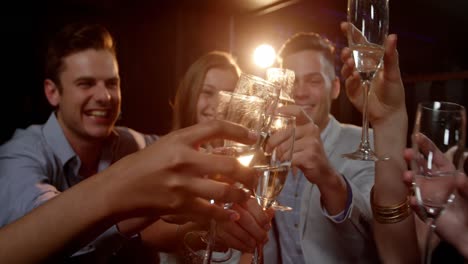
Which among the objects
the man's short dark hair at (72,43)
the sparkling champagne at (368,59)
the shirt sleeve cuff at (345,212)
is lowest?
the shirt sleeve cuff at (345,212)

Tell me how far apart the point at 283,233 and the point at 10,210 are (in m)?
1.19

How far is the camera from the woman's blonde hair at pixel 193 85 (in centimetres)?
276

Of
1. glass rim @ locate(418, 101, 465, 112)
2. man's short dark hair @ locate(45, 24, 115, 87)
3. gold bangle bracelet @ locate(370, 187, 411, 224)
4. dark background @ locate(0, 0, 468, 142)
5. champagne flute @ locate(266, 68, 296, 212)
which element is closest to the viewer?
glass rim @ locate(418, 101, 465, 112)

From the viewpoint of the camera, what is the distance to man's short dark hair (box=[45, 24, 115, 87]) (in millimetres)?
2410

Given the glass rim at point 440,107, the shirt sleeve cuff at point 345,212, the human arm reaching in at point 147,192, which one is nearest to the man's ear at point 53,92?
the shirt sleeve cuff at point 345,212

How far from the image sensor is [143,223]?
3.31 ft

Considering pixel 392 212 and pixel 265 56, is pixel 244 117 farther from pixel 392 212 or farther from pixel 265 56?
pixel 265 56

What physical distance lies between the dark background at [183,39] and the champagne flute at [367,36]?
3.19m

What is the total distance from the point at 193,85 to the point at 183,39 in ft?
9.94

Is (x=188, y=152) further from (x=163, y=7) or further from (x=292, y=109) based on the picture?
(x=163, y=7)

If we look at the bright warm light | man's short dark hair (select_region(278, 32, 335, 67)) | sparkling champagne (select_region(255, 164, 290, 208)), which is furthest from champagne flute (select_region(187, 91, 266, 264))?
the bright warm light

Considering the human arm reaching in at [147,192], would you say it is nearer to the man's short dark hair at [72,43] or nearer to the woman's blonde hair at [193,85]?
the man's short dark hair at [72,43]

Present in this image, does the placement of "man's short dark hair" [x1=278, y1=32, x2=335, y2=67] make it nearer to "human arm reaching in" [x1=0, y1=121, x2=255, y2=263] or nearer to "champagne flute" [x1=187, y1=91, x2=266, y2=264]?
"champagne flute" [x1=187, y1=91, x2=266, y2=264]

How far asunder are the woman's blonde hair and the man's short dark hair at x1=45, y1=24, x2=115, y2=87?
0.58m
